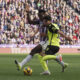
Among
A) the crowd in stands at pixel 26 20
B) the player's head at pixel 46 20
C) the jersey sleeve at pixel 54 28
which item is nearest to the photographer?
the jersey sleeve at pixel 54 28

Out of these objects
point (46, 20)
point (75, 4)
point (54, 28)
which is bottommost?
point (75, 4)

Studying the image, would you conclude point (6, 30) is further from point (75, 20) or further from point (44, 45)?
point (44, 45)

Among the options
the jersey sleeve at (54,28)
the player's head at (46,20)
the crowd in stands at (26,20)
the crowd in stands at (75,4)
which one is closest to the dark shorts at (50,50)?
the jersey sleeve at (54,28)

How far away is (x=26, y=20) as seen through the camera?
140 ft

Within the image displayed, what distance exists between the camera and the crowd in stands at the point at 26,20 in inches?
1601

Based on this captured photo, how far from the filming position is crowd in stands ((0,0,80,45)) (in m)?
40.7

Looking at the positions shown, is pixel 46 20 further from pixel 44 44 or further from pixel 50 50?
pixel 50 50

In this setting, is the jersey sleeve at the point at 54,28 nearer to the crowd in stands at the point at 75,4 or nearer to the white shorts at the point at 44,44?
the white shorts at the point at 44,44

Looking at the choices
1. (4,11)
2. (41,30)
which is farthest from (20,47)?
(41,30)

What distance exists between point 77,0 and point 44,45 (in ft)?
117

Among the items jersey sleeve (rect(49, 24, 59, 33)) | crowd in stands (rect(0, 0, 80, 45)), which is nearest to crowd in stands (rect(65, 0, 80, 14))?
crowd in stands (rect(0, 0, 80, 45))

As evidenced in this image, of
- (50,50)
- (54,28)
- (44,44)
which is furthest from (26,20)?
(54,28)

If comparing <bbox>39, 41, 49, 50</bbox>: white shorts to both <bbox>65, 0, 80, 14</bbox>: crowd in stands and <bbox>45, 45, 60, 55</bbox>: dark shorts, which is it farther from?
<bbox>65, 0, 80, 14</bbox>: crowd in stands

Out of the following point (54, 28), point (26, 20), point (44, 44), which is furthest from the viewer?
point (26, 20)
